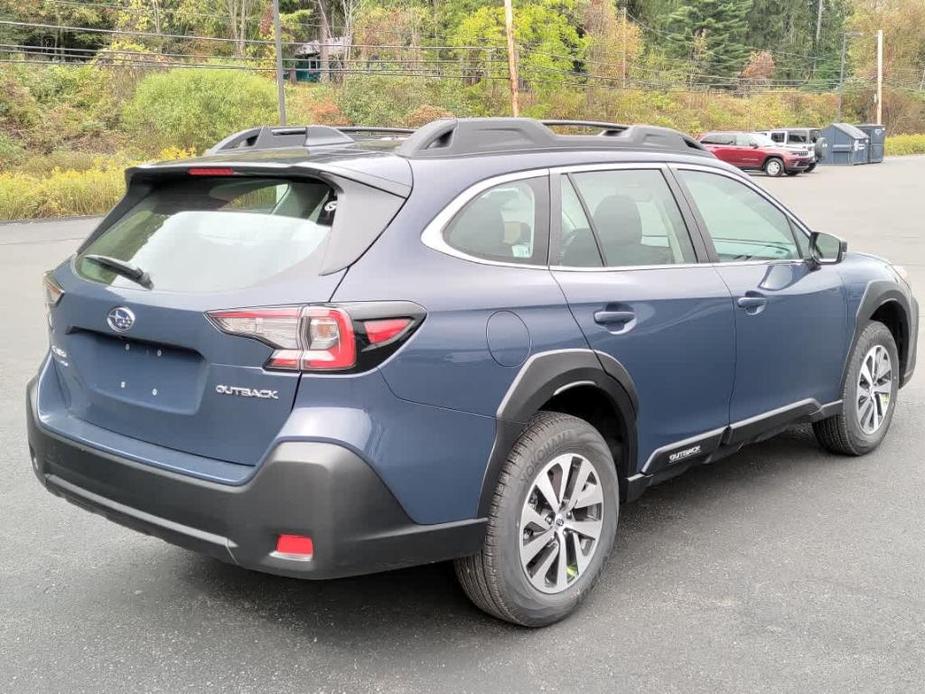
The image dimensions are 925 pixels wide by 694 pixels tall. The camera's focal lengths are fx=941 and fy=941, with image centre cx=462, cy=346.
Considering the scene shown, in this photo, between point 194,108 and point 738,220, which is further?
point 194,108

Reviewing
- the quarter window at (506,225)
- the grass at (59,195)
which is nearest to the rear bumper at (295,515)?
the quarter window at (506,225)

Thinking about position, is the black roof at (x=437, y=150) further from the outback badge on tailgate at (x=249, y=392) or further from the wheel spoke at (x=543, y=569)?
the wheel spoke at (x=543, y=569)

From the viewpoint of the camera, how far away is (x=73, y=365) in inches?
132

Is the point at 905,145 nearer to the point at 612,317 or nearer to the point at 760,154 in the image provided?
the point at 760,154

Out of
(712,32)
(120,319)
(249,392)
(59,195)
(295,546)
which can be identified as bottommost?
(59,195)

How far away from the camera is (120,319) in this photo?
3.10 m

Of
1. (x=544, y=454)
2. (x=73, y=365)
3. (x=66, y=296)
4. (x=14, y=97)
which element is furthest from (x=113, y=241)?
(x=14, y=97)

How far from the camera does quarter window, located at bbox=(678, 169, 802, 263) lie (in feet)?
13.8

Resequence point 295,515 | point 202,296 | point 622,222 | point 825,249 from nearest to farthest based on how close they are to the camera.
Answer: point 295,515 < point 202,296 < point 622,222 < point 825,249

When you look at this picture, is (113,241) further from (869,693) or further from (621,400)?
(869,693)

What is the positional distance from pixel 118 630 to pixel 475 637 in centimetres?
126

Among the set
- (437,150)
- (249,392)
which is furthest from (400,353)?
(437,150)

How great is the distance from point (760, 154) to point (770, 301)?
35721 millimetres

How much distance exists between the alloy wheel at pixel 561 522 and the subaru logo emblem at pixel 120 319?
143 cm
